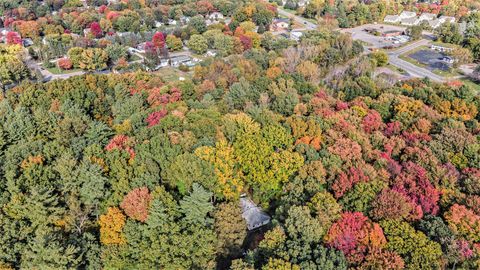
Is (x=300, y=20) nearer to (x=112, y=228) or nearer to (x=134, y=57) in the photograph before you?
(x=134, y=57)

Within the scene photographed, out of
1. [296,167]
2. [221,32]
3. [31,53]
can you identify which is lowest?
[31,53]

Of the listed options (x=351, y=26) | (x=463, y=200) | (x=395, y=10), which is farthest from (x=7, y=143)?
(x=395, y=10)

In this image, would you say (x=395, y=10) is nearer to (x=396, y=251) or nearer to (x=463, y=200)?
(x=463, y=200)

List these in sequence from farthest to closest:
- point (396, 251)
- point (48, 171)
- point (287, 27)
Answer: point (287, 27) < point (48, 171) < point (396, 251)

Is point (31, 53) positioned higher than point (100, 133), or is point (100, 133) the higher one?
point (100, 133)

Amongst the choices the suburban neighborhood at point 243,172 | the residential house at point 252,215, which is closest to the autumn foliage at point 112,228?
the suburban neighborhood at point 243,172

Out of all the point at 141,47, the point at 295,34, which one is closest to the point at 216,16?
the point at 295,34
